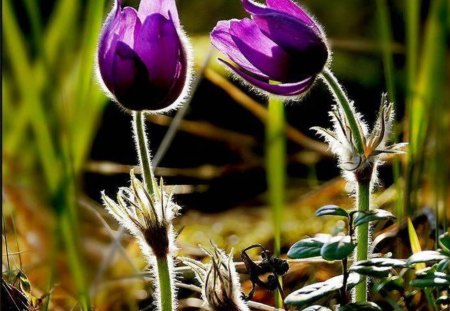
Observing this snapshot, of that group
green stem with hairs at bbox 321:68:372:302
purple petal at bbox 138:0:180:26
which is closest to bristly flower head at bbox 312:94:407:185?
green stem with hairs at bbox 321:68:372:302

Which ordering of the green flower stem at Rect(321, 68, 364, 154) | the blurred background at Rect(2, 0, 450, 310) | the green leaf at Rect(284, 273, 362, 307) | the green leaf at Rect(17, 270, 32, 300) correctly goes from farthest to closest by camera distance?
the blurred background at Rect(2, 0, 450, 310)
the green leaf at Rect(17, 270, 32, 300)
the green flower stem at Rect(321, 68, 364, 154)
the green leaf at Rect(284, 273, 362, 307)

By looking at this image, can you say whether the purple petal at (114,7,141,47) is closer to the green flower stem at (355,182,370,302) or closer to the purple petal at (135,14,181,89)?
the purple petal at (135,14,181,89)

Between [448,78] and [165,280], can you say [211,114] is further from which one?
[165,280]

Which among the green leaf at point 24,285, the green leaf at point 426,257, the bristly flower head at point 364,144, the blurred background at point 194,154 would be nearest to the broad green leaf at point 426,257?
the green leaf at point 426,257

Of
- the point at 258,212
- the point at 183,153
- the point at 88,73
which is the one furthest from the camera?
the point at 183,153

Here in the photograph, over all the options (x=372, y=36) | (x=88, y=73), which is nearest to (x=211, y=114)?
(x=372, y=36)

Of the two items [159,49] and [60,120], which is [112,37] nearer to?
[159,49]

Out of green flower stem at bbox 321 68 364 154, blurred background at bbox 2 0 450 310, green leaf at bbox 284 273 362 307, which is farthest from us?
Result: blurred background at bbox 2 0 450 310

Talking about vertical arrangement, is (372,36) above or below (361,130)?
above
